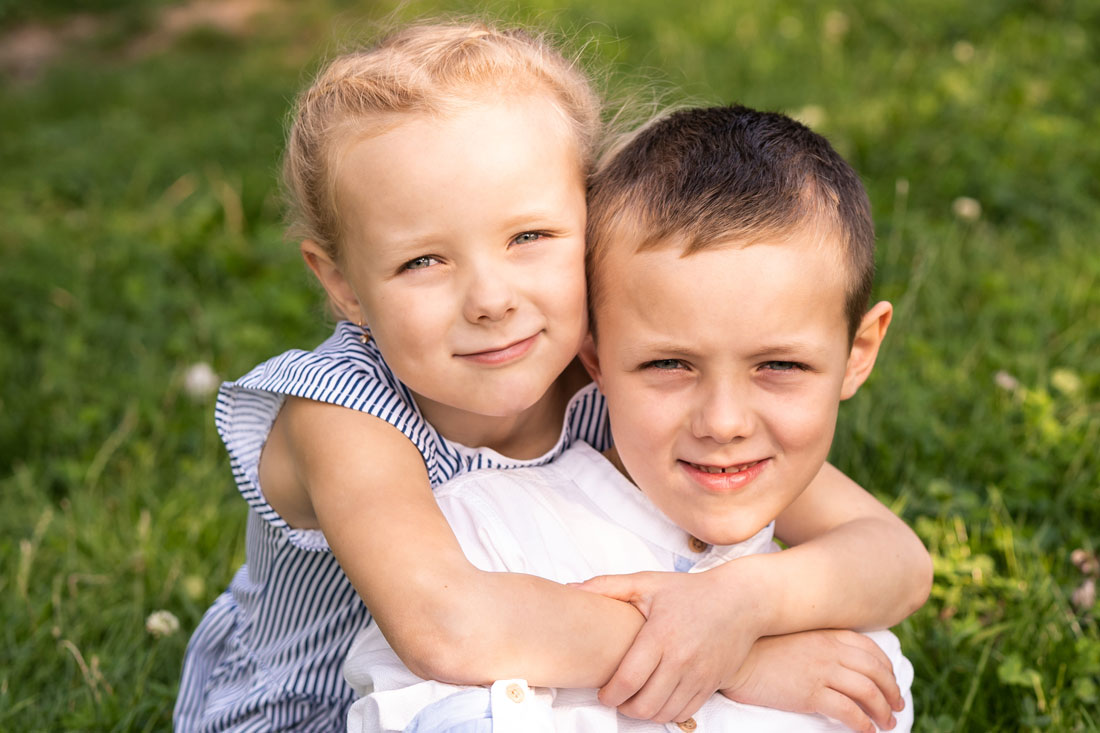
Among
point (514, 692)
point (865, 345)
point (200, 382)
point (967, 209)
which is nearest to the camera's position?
point (514, 692)

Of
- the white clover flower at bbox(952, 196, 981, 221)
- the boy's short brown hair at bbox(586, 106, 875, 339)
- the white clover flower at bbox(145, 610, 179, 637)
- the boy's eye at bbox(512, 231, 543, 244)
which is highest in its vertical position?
the boy's short brown hair at bbox(586, 106, 875, 339)

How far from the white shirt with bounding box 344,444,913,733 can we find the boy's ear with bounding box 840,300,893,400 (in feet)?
0.97

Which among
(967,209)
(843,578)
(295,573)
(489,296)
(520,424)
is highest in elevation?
(489,296)

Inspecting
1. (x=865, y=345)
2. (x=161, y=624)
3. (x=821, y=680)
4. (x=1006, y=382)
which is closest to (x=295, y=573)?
(x=161, y=624)

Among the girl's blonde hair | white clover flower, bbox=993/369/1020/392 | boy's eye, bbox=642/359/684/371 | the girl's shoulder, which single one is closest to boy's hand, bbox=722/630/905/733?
boy's eye, bbox=642/359/684/371

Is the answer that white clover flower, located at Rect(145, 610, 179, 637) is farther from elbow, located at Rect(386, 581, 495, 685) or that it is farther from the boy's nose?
the boy's nose

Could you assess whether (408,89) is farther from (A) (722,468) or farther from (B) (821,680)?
(B) (821,680)

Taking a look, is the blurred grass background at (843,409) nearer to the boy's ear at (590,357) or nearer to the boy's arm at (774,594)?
the boy's arm at (774,594)

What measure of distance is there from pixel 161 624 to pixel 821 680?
1427mm

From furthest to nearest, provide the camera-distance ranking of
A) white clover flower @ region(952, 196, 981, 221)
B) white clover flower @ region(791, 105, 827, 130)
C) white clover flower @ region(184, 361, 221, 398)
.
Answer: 1. white clover flower @ region(791, 105, 827, 130)
2. white clover flower @ region(952, 196, 981, 221)
3. white clover flower @ region(184, 361, 221, 398)

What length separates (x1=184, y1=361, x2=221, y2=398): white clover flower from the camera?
348 centimetres

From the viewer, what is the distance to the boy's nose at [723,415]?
1.72 meters

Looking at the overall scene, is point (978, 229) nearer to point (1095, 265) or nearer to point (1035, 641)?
point (1095, 265)

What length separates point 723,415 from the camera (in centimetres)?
172
